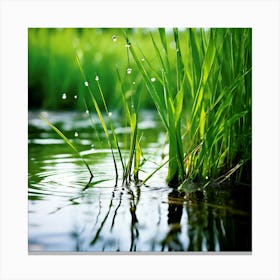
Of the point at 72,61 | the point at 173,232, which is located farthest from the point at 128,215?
the point at 72,61

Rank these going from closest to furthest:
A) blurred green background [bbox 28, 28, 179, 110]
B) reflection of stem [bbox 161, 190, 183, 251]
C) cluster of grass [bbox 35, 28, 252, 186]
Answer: reflection of stem [bbox 161, 190, 183, 251], cluster of grass [bbox 35, 28, 252, 186], blurred green background [bbox 28, 28, 179, 110]

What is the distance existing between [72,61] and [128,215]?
4.65 ft

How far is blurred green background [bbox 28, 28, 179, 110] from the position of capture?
124 inches

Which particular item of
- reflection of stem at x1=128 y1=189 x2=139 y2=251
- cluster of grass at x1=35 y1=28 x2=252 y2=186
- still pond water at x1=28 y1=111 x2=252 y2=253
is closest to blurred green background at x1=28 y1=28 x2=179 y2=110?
cluster of grass at x1=35 y1=28 x2=252 y2=186

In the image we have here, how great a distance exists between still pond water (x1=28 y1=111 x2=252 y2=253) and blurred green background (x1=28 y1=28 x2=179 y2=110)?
588 mm

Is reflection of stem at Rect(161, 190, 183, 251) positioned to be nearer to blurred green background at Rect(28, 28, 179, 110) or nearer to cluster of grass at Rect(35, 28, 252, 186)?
cluster of grass at Rect(35, 28, 252, 186)

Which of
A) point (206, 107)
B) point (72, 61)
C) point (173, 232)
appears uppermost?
point (72, 61)

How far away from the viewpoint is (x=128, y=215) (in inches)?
94.8

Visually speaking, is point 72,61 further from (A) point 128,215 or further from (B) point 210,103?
(A) point 128,215

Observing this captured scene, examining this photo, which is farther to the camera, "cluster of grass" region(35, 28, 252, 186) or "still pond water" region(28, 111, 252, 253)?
"cluster of grass" region(35, 28, 252, 186)
